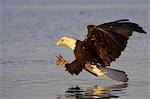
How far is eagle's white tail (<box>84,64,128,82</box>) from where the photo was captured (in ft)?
32.4

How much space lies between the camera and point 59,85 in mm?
10641

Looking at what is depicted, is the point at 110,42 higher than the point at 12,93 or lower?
higher

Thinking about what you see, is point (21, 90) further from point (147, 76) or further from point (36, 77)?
point (147, 76)

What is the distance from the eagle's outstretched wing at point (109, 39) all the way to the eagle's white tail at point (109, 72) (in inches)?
5.5

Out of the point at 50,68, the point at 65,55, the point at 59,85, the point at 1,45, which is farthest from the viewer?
the point at 1,45

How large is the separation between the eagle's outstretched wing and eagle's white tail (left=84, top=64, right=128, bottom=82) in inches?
5.5

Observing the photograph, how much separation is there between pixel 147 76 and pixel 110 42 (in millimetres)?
1426

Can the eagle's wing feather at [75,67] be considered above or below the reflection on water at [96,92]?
above

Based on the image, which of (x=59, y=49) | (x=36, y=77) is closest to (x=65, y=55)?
(x=59, y=49)

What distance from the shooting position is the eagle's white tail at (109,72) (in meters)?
9.88

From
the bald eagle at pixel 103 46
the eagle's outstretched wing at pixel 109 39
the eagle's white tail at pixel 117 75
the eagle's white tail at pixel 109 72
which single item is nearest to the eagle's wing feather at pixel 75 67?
the bald eagle at pixel 103 46

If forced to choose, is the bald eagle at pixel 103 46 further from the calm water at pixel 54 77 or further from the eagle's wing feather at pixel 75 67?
the calm water at pixel 54 77

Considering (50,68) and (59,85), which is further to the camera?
(50,68)

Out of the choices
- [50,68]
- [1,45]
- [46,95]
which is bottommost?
[46,95]
